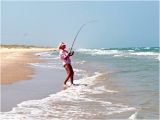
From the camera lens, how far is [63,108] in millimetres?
7945

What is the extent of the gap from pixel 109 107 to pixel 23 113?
6.15 ft

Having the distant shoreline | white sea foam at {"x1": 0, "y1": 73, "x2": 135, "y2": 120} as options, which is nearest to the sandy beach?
the distant shoreline

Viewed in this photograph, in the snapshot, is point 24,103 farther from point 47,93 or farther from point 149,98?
point 149,98

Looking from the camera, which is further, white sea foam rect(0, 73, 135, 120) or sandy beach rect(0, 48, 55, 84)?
sandy beach rect(0, 48, 55, 84)

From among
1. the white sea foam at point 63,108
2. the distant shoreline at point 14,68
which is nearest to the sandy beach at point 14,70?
the distant shoreline at point 14,68

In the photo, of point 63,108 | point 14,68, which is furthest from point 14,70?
point 63,108

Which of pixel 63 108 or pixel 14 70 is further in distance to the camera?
pixel 14 70

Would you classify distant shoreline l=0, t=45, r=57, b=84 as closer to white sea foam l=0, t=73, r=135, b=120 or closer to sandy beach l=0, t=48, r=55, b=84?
sandy beach l=0, t=48, r=55, b=84

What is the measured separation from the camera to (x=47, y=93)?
10.1 m

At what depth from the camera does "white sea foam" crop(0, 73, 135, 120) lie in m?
7.10

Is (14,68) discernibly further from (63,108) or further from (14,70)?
(63,108)

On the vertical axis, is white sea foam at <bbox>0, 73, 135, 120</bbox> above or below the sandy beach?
above

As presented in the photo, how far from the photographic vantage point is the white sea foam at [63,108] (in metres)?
7.10

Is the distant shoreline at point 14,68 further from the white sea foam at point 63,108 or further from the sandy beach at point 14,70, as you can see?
the white sea foam at point 63,108
